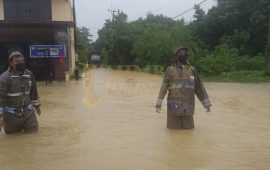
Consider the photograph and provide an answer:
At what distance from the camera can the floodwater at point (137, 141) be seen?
7207mm

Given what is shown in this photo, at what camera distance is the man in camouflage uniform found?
9453 millimetres

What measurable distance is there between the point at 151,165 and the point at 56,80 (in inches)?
809

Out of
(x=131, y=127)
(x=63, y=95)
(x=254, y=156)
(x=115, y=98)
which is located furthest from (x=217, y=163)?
(x=63, y=95)

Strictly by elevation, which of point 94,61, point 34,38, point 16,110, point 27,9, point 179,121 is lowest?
point 94,61

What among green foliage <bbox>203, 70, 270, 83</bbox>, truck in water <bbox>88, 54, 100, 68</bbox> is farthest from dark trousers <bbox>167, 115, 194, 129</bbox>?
truck in water <bbox>88, 54, 100, 68</bbox>

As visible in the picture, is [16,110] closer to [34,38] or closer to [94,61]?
Result: [34,38]

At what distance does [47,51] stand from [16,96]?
16602mm

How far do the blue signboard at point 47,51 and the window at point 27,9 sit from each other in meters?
4.67

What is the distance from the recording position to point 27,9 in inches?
1158

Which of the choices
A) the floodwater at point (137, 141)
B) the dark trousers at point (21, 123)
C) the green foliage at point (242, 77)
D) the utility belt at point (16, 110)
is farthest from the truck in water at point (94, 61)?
the utility belt at point (16, 110)

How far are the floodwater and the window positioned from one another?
16.3m

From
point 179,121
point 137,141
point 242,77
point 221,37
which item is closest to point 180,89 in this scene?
point 179,121

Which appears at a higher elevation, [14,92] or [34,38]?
[34,38]

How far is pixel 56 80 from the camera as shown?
27.1 metres
